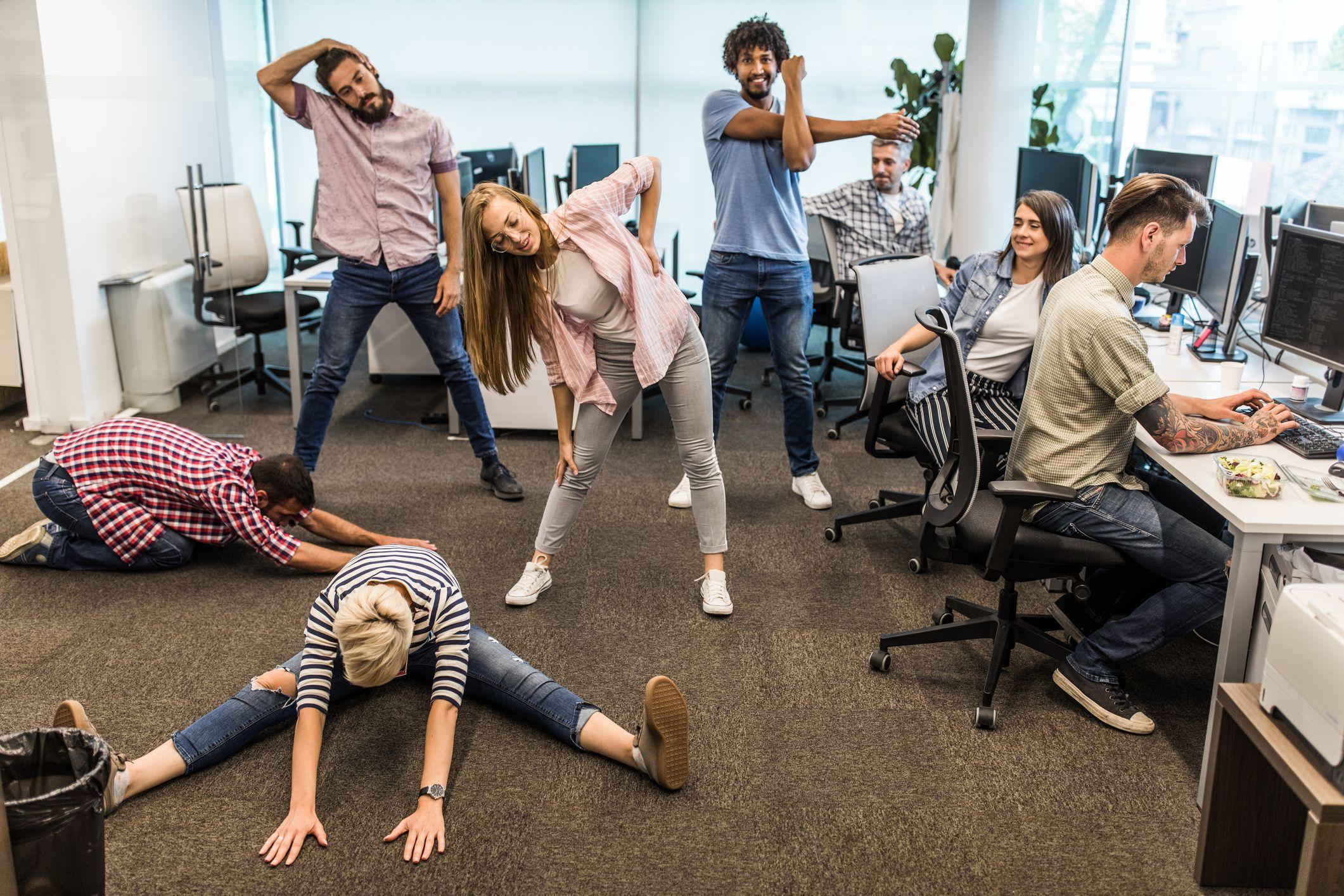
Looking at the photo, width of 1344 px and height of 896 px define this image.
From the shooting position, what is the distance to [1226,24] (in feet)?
15.7

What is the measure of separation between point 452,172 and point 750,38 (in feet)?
3.55

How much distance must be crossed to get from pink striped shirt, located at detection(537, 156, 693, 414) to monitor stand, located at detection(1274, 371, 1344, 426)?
1541mm

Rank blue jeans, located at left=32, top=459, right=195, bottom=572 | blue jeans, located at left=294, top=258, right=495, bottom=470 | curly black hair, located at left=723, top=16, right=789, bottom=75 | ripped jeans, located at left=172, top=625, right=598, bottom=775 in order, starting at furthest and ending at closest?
blue jeans, located at left=294, top=258, right=495, bottom=470, curly black hair, located at left=723, top=16, right=789, bottom=75, blue jeans, located at left=32, top=459, right=195, bottom=572, ripped jeans, located at left=172, top=625, right=598, bottom=775

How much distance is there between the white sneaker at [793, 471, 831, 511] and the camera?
12.6 ft

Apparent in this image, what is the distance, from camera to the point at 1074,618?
3.01 meters

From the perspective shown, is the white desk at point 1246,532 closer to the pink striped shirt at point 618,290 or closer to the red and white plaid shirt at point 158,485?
the pink striped shirt at point 618,290

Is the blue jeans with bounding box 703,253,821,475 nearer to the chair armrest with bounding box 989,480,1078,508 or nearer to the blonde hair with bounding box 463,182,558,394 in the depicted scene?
the blonde hair with bounding box 463,182,558,394

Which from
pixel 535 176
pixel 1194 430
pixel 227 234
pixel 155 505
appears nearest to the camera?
pixel 1194 430

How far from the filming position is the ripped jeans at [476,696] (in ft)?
7.76

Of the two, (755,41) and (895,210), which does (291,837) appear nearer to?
(755,41)

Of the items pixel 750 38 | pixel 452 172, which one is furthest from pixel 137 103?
pixel 750 38

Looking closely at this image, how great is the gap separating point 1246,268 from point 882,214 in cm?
162

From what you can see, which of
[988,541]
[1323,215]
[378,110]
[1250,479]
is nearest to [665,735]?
[988,541]

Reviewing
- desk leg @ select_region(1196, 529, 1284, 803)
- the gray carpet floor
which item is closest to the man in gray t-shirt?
the gray carpet floor
